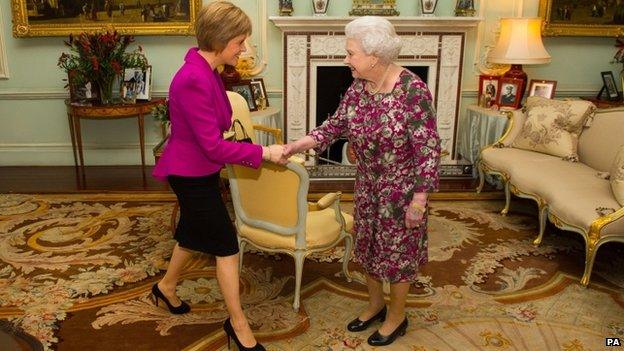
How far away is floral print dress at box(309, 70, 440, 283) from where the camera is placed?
7.11 ft

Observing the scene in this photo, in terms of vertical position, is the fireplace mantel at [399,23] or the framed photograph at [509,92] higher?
the fireplace mantel at [399,23]

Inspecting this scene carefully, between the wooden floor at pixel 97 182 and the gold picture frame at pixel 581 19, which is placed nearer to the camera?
the wooden floor at pixel 97 182

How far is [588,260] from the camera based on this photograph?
3117 millimetres

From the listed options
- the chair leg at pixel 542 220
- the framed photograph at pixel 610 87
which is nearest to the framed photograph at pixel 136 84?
the chair leg at pixel 542 220

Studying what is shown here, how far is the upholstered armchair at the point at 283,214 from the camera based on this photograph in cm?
258

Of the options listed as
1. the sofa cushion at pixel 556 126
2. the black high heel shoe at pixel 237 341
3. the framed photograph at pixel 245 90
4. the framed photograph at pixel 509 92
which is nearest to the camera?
the black high heel shoe at pixel 237 341

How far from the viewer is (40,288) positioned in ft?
10.1

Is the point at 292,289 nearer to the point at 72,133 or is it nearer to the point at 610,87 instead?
the point at 72,133

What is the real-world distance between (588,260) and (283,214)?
71.5 inches

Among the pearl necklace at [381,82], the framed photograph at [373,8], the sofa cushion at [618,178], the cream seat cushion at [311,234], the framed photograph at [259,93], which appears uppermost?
the framed photograph at [373,8]

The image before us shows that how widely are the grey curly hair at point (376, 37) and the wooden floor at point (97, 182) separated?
111 inches

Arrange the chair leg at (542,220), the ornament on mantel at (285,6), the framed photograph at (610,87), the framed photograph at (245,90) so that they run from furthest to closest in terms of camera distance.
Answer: the framed photograph at (610,87) < the ornament on mantel at (285,6) < the framed photograph at (245,90) < the chair leg at (542,220)

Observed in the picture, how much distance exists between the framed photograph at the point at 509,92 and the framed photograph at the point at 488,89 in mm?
73

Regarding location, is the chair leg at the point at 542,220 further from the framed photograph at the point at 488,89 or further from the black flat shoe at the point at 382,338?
the framed photograph at the point at 488,89
